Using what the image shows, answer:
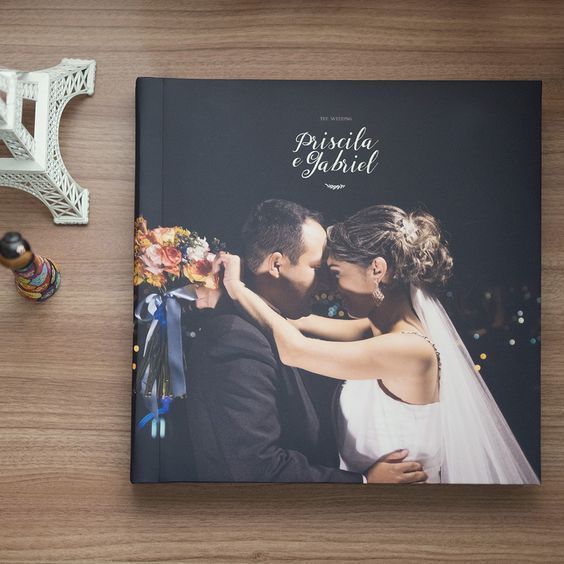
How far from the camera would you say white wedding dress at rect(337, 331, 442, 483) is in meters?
0.77

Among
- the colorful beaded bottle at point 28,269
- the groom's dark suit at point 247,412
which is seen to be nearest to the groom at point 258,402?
the groom's dark suit at point 247,412

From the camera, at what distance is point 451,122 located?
797 mm

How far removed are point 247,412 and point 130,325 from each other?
183 mm

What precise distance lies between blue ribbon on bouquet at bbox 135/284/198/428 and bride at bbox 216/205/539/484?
0.21 feet

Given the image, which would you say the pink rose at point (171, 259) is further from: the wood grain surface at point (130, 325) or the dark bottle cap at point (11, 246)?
the dark bottle cap at point (11, 246)

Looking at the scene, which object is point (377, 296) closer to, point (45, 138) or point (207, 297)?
point (207, 297)

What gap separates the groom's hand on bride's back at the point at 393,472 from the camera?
77cm

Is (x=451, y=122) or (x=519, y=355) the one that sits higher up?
(x=451, y=122)

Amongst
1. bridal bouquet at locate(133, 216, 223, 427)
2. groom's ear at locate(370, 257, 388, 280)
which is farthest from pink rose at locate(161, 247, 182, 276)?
groom's ear at locate(370, 257, 388, 280)

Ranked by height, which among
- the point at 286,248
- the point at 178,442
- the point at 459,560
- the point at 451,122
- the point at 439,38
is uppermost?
the point at 439,38

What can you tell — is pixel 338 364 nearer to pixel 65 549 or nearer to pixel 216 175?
pixel 216 175

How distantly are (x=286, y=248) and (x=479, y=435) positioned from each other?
0.33m

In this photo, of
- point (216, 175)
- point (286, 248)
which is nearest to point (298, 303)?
point (286, 248)

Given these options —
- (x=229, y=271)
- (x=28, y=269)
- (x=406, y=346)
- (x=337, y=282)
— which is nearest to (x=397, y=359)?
(x=406, y=346)
